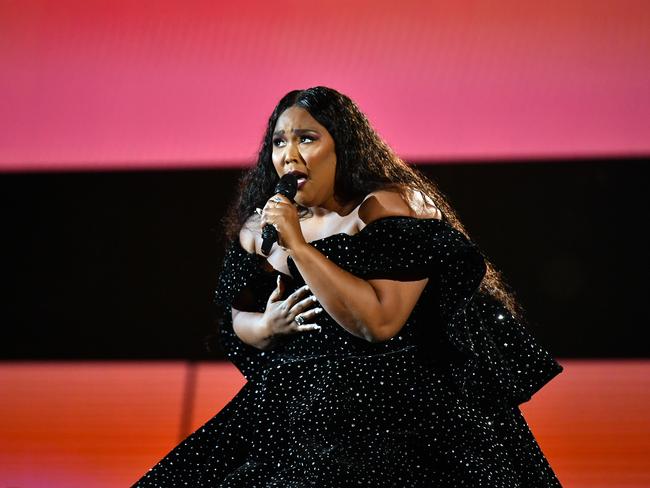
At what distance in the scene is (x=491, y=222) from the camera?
10.8 feet

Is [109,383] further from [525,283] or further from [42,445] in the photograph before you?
[525,283]

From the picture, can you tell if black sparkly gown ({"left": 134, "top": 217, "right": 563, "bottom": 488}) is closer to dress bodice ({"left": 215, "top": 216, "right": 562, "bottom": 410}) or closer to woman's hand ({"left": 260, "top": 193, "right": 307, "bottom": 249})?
dress bodice ({"left": 215, "top": 216, "right": 562, "bottom": 410})

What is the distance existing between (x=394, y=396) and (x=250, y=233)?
1.50ft

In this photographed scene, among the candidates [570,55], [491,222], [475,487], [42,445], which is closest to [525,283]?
[491,222]

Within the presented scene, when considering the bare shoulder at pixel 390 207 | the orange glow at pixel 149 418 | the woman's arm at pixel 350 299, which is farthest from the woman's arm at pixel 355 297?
the orange glow at pixel 149 418

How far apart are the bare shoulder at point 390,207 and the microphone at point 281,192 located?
13 centimetres

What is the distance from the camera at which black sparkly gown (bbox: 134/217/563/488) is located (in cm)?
147

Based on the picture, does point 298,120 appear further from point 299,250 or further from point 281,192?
point 299,250

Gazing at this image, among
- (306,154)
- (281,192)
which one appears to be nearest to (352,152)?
(306,154)

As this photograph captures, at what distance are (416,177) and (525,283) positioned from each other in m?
1.54

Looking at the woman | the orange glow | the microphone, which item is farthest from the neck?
the orange glow

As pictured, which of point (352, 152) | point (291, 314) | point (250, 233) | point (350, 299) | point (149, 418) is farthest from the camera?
point (149, 418)

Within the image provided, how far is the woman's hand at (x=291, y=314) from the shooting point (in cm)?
160

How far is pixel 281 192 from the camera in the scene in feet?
5.12
